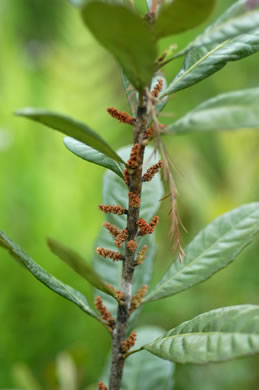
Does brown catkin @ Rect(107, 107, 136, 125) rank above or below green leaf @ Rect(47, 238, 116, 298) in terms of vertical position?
above

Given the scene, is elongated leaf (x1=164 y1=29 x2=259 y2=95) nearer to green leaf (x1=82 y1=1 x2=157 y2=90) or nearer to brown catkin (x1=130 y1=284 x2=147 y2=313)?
green leaf (x1=82 y1=1 x2=157 y2=90)

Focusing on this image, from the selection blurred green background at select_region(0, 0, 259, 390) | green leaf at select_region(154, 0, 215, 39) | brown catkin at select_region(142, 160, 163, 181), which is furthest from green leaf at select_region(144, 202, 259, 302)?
blurred green background at select_region(0, 0, 259, 390)

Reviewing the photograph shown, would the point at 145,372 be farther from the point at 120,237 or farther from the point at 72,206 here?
the point at 72,206

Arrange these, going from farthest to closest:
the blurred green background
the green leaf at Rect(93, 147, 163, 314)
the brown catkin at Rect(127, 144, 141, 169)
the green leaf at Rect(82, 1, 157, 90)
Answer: the blurred green background → the green leaf at Rect(93, 147, 163, 314) → the brown catkin at Rect(127, 144, 141, 169) → the green leaf at Rect(82, 1, 157, 90)

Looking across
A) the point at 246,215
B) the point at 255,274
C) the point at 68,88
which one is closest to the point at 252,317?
the point at 246,215

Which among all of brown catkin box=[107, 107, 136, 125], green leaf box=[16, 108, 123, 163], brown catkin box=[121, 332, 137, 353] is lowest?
brown catkin box=[121, 332, 137, 353]

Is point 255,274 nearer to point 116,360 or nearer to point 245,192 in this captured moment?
point 245,192

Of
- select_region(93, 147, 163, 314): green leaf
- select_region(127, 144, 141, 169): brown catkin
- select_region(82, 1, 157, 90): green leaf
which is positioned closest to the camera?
select_region(82, 1, 157, 90): green leaf

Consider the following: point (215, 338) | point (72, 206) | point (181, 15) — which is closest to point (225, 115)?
point (181, 15)
